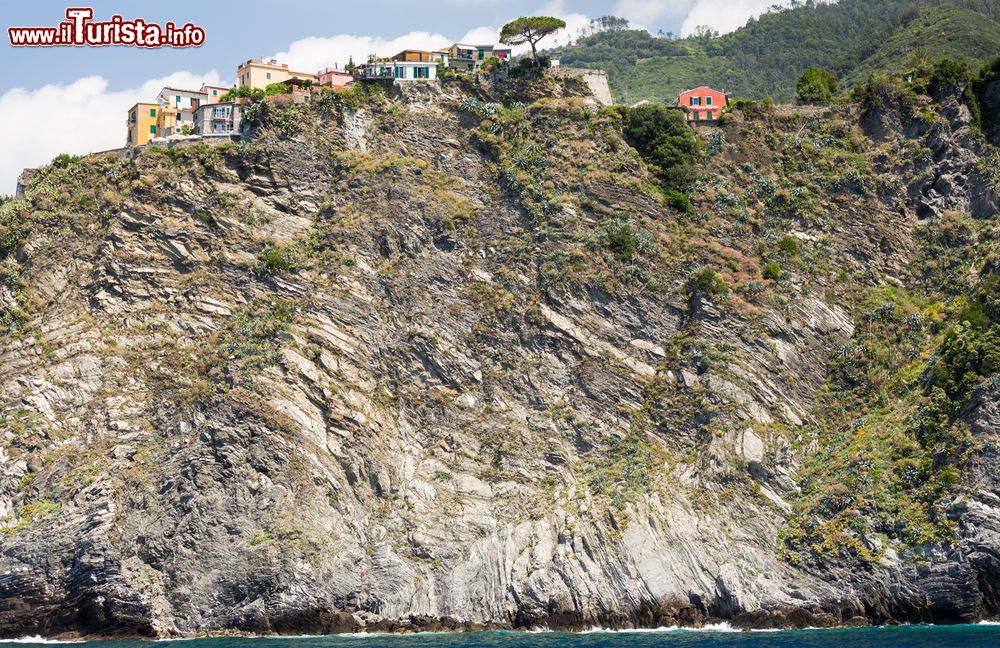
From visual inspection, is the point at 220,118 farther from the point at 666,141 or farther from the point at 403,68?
the point at 666,141

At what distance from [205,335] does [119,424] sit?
7.90 meters

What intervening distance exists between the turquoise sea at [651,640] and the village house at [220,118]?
1469 inches

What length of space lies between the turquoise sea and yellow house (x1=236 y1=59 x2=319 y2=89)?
145ft

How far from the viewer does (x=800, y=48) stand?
538ft

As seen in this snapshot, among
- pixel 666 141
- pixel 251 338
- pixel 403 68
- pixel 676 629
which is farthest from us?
pixel 403 68

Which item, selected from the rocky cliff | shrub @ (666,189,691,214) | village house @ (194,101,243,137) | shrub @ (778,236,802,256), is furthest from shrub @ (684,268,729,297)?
village house @ (194,101,243,137)

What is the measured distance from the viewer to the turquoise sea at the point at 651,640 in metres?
54.0

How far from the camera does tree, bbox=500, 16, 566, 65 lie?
8606cm

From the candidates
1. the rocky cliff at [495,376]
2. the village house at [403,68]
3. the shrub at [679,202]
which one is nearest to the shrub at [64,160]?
the rocky cliff at [495,376]

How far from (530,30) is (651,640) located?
49262 mm

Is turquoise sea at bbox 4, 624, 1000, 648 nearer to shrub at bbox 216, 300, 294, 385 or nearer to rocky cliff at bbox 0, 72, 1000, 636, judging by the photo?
rocky cliff at bbox 0, 72, 1000, 636

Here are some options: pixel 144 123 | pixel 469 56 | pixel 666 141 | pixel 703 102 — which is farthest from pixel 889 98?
pixel 144 123

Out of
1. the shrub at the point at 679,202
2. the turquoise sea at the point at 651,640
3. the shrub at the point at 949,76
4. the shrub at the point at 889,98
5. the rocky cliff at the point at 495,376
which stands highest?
the shrub at the point at 949,76

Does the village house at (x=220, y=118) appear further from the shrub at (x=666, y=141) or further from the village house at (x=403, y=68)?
the shrub at (x=666, y=141)
